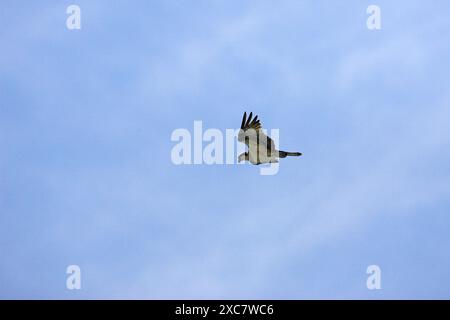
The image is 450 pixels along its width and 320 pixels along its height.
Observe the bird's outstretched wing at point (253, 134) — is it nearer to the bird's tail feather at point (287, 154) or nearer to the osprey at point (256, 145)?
the osprey at point (256, 145)

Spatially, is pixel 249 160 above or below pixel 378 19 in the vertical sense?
below

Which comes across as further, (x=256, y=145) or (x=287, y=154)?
(x=287, y=154)

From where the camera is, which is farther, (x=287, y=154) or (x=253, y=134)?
(x=287, y=154)

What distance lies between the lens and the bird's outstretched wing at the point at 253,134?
45.9 metres

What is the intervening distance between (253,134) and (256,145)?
0.94 metres

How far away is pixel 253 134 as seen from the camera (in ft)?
151

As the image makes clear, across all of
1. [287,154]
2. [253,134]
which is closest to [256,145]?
[253,134]

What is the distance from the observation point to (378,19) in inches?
2083

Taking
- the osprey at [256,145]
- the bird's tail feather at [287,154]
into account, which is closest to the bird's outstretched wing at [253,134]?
the osprey at [256,145]

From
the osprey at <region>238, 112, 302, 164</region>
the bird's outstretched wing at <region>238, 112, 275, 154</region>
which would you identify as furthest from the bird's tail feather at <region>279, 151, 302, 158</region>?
the bird's outstretched wing at <region>238, 112, 275, 154</region>

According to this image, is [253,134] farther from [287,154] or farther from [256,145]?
[287,154]
